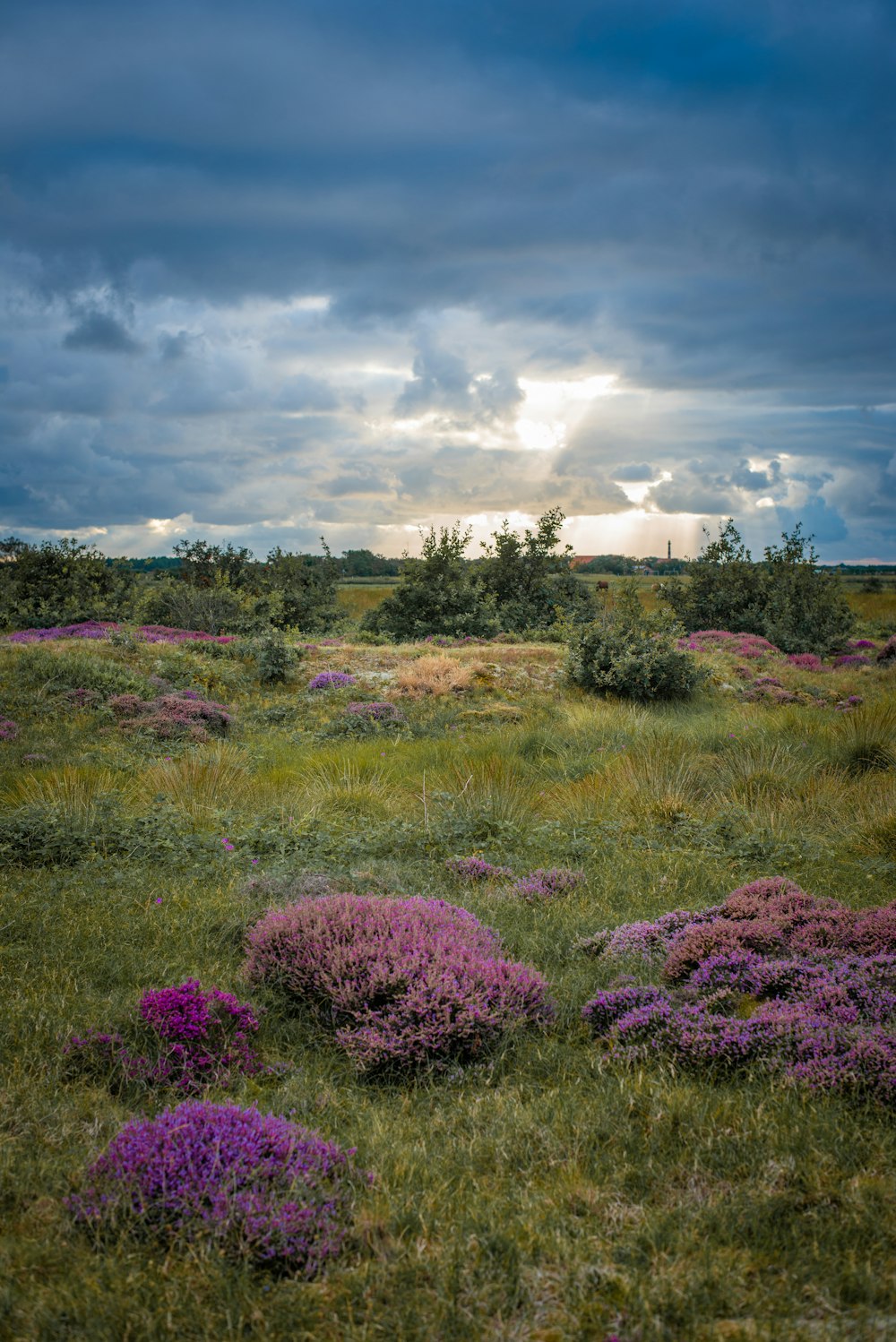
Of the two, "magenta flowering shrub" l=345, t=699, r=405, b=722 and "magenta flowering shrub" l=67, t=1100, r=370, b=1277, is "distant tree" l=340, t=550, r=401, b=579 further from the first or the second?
"magenta flowering shrub" l=67, t=1100, r=370, b=1277

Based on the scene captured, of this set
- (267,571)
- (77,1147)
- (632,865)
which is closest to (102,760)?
(632,865)

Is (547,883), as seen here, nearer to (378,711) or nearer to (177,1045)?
(177,1045)

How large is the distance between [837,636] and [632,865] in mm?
25963

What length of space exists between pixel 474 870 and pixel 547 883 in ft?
2.12

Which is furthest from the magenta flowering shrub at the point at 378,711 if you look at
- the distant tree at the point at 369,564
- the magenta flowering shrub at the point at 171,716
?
the distant tree at the point at 369,564

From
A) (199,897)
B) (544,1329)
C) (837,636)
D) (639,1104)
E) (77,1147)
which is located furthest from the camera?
(837,636)

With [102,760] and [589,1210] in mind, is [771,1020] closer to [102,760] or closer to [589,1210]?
[589,1210]

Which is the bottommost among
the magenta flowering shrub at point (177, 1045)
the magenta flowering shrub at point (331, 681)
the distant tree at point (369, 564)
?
the magenta flowering shrub at point (177, 1045)

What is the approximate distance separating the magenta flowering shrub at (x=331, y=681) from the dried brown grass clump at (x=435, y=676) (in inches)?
41.8

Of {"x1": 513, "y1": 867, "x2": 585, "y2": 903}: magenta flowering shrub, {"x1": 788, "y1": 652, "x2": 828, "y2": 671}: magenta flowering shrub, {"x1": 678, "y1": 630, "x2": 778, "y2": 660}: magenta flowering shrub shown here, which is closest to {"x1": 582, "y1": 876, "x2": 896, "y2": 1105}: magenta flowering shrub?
{"x1": 513, "y1": 867, "x2": 585, "y2": 903}: magenta flowering shrub

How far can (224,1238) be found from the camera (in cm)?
241

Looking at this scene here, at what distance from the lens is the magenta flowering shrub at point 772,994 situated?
10.8 feet

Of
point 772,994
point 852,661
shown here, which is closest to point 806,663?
point 852,661

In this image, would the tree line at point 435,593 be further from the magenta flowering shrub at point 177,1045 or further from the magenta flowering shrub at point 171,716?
the magenta flowering shrub at point 177,1045
